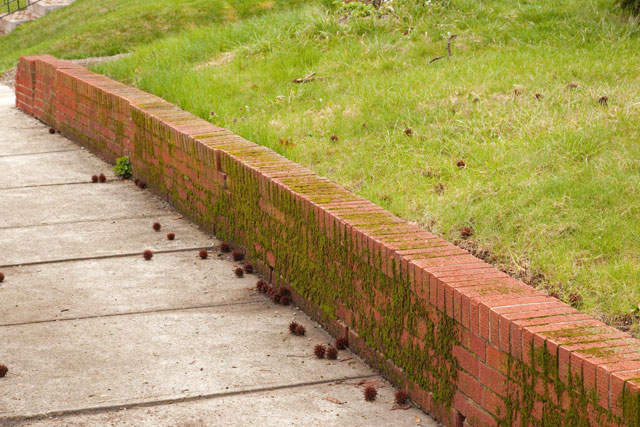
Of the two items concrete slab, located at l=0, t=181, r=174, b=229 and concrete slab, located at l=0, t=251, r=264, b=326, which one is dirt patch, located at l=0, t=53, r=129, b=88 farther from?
concrete slab, located at l=0, t=251, r=264, b=326

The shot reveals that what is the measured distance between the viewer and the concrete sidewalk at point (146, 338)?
12.7 ft

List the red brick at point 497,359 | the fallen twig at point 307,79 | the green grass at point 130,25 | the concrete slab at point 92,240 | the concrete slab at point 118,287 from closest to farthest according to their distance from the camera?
the red brick at point 497,359 → the concrete slab at point 118,287 → the concrete slab at point 92,240 → the fallen twig at point 307,79 → the green grass at point 130,25

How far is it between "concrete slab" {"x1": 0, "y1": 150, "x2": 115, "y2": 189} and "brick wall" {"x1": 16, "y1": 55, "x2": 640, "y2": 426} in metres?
1.43

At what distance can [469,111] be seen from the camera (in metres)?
6.32

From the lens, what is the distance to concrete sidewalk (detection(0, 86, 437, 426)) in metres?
3.88

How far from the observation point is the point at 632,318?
372 cm

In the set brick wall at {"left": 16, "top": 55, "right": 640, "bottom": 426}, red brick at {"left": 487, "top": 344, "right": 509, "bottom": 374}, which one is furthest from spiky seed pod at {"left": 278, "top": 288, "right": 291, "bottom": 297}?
red brick at {"left": 487, "top": 344, "right": 509, "bottom": 374}

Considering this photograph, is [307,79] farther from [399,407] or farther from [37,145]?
[399,407]

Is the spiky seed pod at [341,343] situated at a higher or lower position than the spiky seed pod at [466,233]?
lower

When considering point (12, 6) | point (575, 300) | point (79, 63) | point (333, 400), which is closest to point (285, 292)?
point (333, 400)

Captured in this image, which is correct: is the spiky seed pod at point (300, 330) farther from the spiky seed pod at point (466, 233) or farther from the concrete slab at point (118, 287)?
the spiky seed pod at point (466, 233)

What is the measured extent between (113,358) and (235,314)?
83 centimetres

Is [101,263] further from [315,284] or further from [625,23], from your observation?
[625,23]

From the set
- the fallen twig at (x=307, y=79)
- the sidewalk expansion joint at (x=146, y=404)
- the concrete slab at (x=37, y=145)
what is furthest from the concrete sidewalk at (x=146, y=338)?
the concrete slab at (x=37, y=145)
